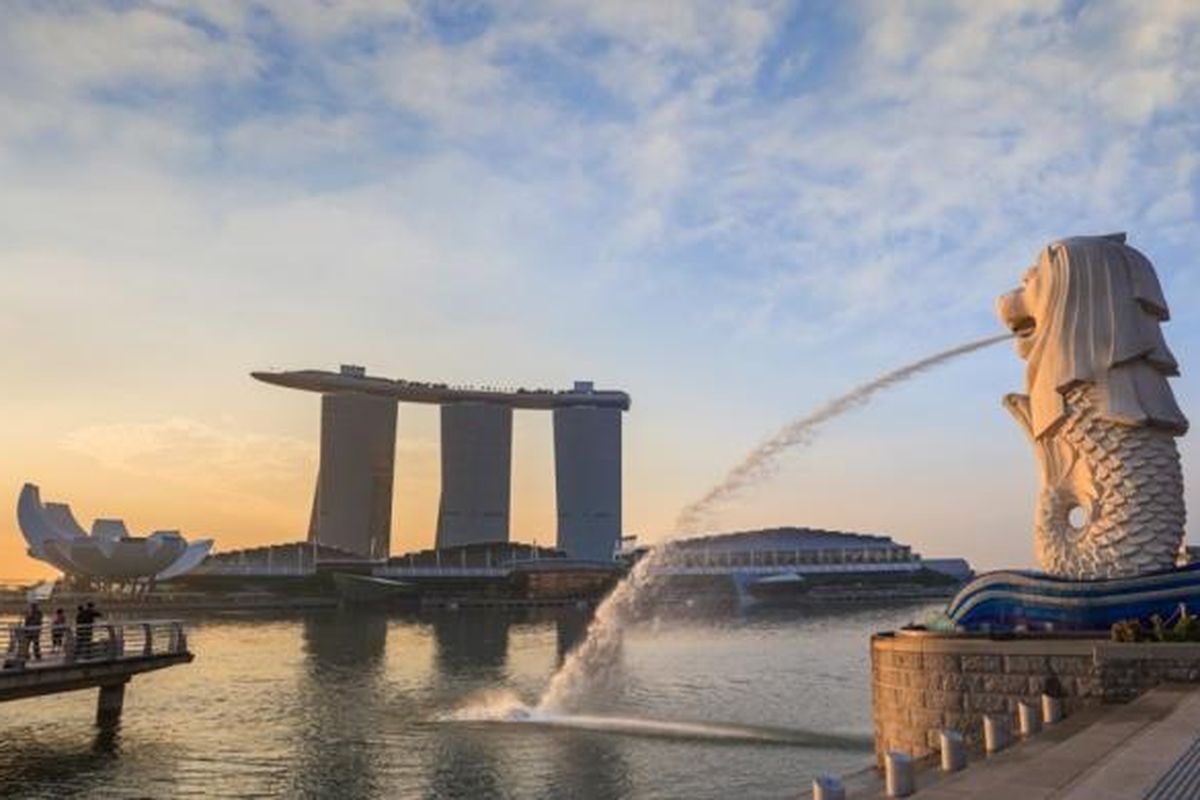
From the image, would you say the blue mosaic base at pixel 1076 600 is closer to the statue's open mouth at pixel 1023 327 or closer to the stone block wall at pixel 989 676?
the stone block wall at pixel 989 676

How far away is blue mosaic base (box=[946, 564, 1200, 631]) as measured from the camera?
2106cm

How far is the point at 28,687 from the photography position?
27.6 metres

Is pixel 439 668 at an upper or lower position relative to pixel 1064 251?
lower

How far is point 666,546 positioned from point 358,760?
14.5m

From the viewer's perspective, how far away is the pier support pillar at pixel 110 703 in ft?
110

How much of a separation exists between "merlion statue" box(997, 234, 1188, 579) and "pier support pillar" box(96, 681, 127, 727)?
2794cm

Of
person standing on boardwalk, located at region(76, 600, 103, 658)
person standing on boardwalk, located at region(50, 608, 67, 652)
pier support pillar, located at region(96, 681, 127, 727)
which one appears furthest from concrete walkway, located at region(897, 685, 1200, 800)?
pier support pillar, located at region(96, 681, 127, 727)

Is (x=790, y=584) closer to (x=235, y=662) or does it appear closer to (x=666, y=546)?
(x=235, y=662)

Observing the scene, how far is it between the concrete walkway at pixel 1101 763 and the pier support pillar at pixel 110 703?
2743 cm

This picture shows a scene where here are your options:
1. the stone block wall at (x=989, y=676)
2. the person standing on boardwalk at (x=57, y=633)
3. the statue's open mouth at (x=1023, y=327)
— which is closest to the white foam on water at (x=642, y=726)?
the stone block wall at (x=989, y=676)

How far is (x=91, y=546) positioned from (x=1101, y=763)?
139979 mm

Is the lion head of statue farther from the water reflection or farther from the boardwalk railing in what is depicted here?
the boardwalk railing

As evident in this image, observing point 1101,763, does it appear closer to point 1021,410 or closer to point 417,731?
point 1021,410

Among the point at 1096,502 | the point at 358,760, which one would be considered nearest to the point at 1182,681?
A: the point at 1096,502
